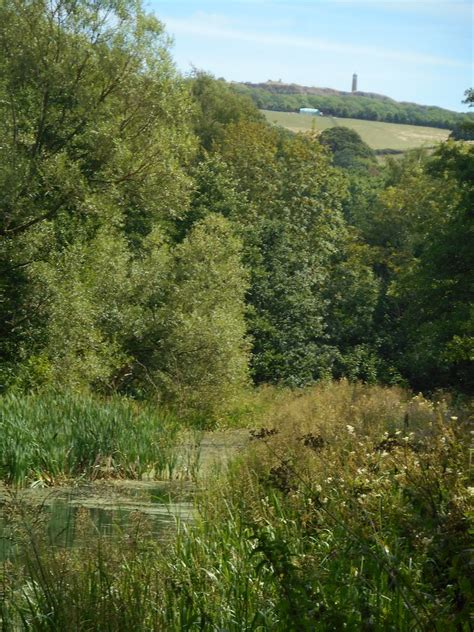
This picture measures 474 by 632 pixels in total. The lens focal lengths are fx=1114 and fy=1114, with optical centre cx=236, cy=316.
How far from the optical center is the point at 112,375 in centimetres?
2634

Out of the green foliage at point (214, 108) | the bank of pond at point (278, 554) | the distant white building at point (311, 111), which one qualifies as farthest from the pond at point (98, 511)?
the distant white building at point (311, 111)

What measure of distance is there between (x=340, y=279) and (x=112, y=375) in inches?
618

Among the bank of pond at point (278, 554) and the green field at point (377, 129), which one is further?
the green field at point (377, 129)

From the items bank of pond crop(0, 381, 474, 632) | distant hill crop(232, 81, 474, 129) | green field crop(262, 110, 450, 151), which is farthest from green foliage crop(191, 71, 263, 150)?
distant hill crop(232, 81, 474, 129)

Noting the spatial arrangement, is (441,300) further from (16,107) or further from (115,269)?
(16,107)

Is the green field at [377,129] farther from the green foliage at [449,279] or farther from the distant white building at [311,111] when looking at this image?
the green foliage at [449,279]

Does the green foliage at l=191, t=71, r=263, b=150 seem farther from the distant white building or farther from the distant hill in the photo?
the distant white building

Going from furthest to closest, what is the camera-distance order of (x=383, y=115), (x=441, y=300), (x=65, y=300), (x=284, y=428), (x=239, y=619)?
(x=383, y=115) < (x=441, y=300) < (x=65, y=300) < (x=284, y=428) < (x=239, y=619)

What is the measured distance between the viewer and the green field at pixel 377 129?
5236 inches

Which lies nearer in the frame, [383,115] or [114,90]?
[114,90]

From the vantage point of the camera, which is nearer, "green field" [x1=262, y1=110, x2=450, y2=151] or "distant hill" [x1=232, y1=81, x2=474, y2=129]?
"green field" [x1=262, y1=110, x2=450, y2=151]

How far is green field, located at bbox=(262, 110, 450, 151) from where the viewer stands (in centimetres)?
13300

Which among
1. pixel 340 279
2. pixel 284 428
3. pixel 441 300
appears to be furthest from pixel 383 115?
pixel 284 428

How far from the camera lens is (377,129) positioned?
473 ft
